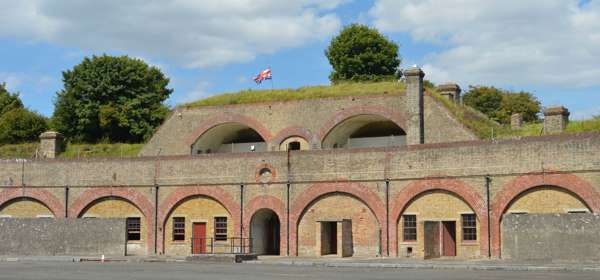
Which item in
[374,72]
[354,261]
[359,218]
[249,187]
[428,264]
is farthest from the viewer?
[374,72]

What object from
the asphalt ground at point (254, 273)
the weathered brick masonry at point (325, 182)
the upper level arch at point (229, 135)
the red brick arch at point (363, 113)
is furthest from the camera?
the upper level arch at point (229, 135)

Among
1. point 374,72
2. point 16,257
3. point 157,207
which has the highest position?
point 374,72

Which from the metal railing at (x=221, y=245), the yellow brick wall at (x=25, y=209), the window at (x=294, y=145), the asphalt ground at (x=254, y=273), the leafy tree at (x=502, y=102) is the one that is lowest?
the asphalt ground at (x=254, y=273)

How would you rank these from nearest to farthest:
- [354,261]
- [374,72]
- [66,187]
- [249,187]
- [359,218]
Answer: [354,261] < [359,218] < [249,187] < [66,187] < [374,72]

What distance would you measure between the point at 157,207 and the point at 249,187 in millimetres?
5030

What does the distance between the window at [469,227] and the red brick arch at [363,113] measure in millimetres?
7722

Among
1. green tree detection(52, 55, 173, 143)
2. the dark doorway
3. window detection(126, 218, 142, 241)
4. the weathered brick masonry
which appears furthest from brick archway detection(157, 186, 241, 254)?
green tree detection(52, 55, 173, 143)

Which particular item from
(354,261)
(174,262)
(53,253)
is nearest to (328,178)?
(354,261)

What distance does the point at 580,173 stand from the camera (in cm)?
2872

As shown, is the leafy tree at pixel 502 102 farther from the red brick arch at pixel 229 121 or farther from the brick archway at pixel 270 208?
the brick archway at pixel 270 208

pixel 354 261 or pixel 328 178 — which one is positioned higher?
pixel 328 178

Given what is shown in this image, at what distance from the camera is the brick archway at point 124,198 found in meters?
38.0

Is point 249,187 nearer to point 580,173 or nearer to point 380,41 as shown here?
point 580,173

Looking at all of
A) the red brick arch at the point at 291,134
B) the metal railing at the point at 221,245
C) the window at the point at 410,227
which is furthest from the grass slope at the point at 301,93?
the metal railing at the point at 221,245
